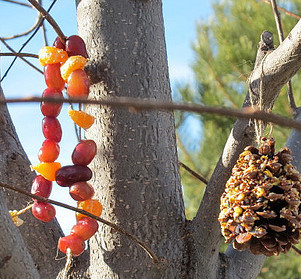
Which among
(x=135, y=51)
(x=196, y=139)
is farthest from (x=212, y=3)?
(x=135, y=51)

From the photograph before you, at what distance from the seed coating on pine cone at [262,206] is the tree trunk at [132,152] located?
0.10 meters

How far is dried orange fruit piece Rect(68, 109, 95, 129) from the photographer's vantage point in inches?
27.2

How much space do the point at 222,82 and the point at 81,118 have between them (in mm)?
2470

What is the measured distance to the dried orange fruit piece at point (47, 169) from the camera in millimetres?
711

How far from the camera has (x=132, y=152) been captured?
2.30ft

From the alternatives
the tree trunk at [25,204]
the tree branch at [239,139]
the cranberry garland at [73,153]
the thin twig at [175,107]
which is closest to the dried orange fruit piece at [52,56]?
the cranberry garland at [73,153]

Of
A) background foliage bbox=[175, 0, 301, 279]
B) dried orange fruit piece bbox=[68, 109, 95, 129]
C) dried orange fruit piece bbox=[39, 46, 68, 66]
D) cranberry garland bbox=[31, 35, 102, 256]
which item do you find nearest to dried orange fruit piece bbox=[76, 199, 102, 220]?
cranberry garland bbox=[31, 35, 102, 256]

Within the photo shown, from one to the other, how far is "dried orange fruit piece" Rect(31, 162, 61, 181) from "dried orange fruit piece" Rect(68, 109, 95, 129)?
0.07 meters

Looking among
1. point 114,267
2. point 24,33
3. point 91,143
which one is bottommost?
point 114,267

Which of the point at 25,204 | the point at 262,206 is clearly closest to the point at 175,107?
the point at 262,206

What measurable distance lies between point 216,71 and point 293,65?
2.47 metres

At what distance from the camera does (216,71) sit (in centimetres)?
307

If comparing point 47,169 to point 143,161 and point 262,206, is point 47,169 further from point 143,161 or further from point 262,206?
point 262,206

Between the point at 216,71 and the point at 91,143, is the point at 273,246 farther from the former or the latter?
the point at 216,71
